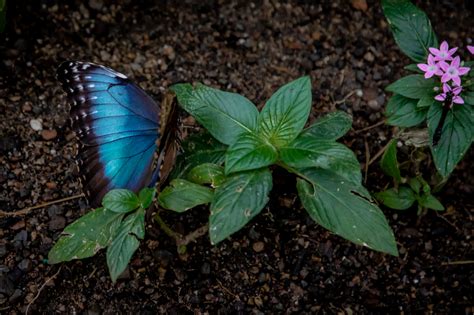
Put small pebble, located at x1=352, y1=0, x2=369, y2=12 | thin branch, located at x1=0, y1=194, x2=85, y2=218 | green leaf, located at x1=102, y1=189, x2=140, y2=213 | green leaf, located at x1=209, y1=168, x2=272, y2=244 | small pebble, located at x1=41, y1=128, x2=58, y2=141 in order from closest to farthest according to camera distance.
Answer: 1. green leaf, located at x1=209, y1=168, x2=272, y2=244
2. green leaf, located at x1=102, y1=189, x2=140, y2=213
3. thin branch, located at x1=0, y1=194, x2=85, y2=218
4. small pebble, located at x1=41, y1=128, x2=58, y2=141
5. small pebble, located at x1=352, y1=0, x2=369, y2=12

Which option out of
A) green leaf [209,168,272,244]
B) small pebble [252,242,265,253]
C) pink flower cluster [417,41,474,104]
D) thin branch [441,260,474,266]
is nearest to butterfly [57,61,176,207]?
green leaf [209,168,272,244]

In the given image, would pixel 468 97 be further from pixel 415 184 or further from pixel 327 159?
pixel 327 159

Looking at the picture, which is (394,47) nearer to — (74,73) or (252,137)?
(252,137)

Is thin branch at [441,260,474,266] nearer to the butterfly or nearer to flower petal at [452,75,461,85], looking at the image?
flower petal at [452,75,461,85]

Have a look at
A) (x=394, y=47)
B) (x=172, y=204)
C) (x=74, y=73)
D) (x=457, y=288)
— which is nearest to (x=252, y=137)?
(x=172, y=204)

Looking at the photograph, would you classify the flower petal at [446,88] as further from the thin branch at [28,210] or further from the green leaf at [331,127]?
the thin branch at [28,210]

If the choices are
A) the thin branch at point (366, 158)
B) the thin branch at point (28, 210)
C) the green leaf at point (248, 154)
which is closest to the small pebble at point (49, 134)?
the thin branch at point (28, 210)
